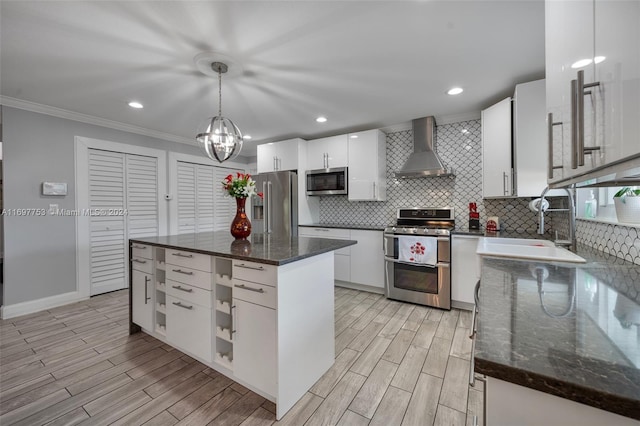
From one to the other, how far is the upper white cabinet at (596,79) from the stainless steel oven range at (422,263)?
2076 millimetres

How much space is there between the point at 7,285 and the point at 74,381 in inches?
79.6

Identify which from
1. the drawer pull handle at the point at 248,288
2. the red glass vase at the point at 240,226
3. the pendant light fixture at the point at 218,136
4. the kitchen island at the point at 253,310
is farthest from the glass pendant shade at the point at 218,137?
the drawer pull handle at the point at 248,288

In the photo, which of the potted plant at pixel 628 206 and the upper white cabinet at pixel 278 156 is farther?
the upper white cabinet at pixel 278 156

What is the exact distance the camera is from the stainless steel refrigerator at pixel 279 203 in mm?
4141

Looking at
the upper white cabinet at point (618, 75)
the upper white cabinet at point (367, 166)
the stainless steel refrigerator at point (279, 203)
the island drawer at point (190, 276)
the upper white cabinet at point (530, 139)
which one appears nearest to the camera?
the upper white cabinet at point (618, 75)

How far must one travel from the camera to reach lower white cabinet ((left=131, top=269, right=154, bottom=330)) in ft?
7.38

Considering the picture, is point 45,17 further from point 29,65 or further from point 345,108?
point 345,108

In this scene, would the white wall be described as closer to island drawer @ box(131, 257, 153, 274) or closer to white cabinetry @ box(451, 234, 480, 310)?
island drawer @ box(131, 257, 153, 274)

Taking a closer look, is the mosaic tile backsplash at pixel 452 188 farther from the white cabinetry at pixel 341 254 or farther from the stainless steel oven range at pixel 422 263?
the white cabinetry at pixel 341 254

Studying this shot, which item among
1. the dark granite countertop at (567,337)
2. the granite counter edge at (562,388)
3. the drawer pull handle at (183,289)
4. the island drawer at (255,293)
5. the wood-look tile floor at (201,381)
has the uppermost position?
the dark granite countertop at (567,337)

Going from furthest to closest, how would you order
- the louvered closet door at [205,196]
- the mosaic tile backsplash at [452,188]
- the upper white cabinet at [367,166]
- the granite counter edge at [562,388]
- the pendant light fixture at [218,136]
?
the louvered closet door at [205,196]
the upper white cabinet at [367,166]
the mosaic tile backsplash at [452,188]
the pendant light fixture at [218,136]
the granite counter edge at [562,388]

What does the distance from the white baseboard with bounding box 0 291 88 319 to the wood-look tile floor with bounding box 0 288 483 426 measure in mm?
149

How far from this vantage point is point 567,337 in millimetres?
539

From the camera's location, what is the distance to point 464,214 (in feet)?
11.2
